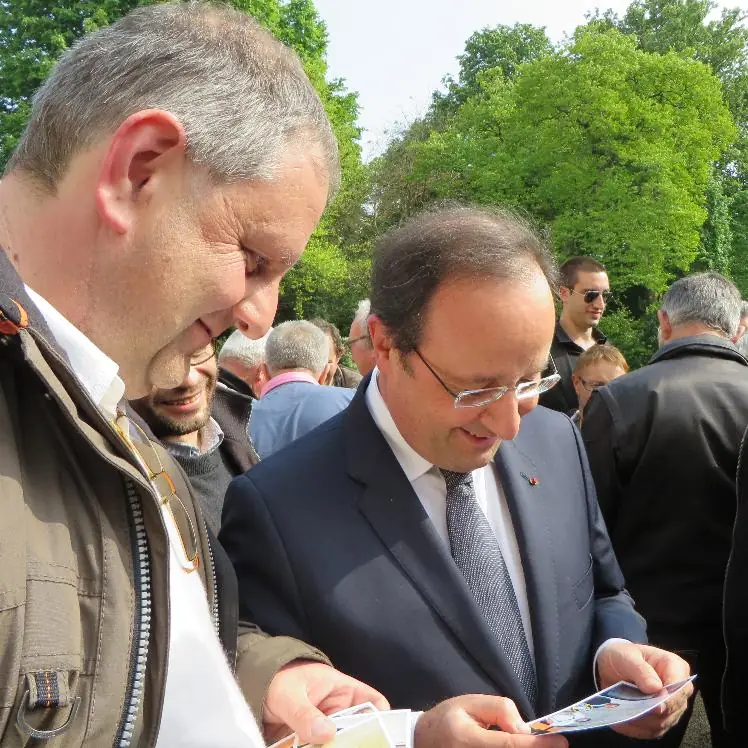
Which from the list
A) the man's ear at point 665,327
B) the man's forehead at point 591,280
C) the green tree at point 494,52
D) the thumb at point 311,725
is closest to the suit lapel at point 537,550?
the thumb at point 311,725

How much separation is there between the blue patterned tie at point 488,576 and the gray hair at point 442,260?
1.53ft

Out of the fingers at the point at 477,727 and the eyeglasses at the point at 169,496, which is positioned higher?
the eyeglasses at the point at 169,496

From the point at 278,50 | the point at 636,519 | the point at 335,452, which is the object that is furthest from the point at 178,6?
the point at 636,519

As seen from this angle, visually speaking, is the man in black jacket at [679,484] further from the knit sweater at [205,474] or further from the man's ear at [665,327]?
the knit sweater at [205,474]

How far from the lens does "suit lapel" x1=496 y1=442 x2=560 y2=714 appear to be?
2135 millimetres

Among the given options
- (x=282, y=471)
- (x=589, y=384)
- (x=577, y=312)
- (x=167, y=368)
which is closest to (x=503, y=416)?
(x=282, y=471)

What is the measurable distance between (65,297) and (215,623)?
0.71m

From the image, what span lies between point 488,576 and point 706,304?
2596 millimetres

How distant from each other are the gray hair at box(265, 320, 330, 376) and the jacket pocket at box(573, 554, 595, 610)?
2.75 meters

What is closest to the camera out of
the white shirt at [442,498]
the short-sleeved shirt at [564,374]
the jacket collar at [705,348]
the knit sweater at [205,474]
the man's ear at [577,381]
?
the white shirt at [442,498]

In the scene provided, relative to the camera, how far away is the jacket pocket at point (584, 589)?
2301 millimetres

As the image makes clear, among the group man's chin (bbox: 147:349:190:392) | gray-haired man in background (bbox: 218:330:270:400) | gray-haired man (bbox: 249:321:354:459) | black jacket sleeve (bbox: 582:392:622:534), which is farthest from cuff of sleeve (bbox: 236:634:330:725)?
gray-haired man in background (bbox: 218:330:270:400)

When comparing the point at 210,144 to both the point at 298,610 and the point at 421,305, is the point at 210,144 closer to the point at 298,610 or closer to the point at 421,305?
the point at 421,305

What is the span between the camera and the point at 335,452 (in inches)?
91.5
